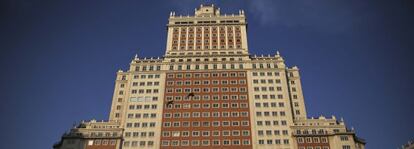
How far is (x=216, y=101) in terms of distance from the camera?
103562 mm

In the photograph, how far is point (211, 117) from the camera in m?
100

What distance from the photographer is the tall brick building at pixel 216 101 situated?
9538cm

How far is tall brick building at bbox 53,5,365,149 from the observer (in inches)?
3755

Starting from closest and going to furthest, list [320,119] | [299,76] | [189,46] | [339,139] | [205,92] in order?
1. [339,139]
2. [320,119]
3. [205,92]
4. [299,76]
5. [189,46]

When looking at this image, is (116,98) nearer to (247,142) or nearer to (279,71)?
(247,142)

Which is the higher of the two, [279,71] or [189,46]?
[189,46]

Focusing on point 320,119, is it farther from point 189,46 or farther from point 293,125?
point 189,46

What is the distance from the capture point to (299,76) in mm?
112938

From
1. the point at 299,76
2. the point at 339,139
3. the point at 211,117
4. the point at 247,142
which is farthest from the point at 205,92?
the point at 339,139

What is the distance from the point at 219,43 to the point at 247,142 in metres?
38.2

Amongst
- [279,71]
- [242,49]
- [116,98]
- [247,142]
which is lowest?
[247,142]

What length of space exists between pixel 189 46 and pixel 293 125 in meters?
42.9

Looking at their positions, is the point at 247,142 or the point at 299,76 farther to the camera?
the point at 299,76

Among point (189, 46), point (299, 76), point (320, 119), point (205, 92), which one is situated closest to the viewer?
point (320, 119)
